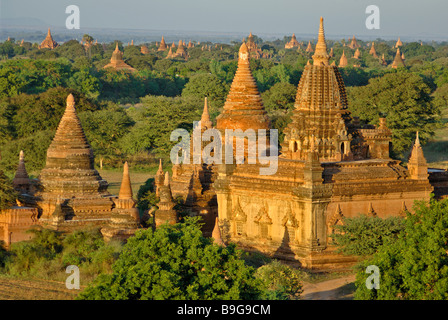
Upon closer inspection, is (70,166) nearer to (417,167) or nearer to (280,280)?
(280,280)

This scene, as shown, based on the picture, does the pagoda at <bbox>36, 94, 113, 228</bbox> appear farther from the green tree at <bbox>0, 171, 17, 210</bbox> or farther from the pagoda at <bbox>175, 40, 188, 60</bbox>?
the pagoda at <bbox>175, 40, 188, 60</bbox>

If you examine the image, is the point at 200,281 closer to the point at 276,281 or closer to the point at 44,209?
the point at 276,281

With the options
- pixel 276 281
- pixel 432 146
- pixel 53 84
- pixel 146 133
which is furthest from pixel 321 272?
pixel 53 84

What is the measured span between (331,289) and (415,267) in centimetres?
449

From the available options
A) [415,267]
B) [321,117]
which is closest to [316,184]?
[321,117]

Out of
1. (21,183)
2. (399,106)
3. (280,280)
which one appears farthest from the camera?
(399,106)

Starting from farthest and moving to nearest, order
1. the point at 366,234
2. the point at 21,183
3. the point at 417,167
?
the point at 21,183 → the point at 417,167 → the point at 366,234

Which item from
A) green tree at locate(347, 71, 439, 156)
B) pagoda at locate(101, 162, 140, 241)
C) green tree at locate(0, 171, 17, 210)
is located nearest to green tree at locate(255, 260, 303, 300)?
pagoda at locate(101, 162, 140, 241)

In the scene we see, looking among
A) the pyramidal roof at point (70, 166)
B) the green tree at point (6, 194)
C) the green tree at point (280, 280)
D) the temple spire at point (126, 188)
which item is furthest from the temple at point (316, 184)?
the green tree at point (6, 194)

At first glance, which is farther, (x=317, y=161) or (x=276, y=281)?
(x=317, y=161)

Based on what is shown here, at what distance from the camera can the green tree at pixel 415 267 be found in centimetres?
2586

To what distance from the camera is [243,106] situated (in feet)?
127

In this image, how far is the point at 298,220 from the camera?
33219mm
